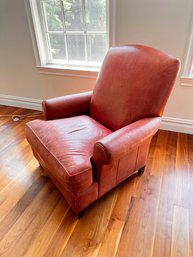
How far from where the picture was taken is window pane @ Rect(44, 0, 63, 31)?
6.49ft

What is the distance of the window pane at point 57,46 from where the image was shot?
2150 mm

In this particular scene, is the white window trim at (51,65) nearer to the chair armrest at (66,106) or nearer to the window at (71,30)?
the window at (71,30)

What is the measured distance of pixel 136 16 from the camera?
5.59ft

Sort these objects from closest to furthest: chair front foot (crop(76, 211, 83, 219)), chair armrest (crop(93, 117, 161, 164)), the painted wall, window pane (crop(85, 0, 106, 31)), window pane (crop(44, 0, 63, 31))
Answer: chair armrest (crop(93, 117, 161, 164)), chair front foot (crop(76, 211, 83, 219)), the painted wall, window pane (crop(85, 0, 106, 31)), window pane (crop(44, 0, 63, 31))

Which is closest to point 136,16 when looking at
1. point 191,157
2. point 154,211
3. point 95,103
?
point 95,103

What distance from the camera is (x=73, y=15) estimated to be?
195cm

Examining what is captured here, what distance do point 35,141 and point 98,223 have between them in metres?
0.70

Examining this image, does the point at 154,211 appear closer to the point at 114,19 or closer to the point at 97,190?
the point at 97,190

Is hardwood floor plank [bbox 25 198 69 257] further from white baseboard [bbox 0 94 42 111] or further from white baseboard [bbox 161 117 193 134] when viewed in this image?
white baseboard [bbox 0 94 42 111]

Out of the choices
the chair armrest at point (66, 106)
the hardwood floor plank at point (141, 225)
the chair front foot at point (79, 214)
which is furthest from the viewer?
the chair armrest at point (66, 106)

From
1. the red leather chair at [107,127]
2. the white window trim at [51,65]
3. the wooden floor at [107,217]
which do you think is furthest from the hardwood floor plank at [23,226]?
the white window trim at [51,65]

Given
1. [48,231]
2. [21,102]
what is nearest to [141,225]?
[48,231]

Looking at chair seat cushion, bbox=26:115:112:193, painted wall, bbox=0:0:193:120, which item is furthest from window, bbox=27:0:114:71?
chair seat cushion, bbox=26:115:112:193

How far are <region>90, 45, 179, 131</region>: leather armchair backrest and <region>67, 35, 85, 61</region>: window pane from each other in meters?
0.70
